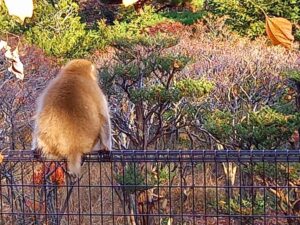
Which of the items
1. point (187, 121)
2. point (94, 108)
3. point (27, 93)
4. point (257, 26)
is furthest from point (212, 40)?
point (94, 108)

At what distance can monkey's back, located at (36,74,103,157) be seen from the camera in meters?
3.77

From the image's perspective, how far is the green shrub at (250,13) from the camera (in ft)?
44.0

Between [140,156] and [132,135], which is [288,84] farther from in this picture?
[140,156]

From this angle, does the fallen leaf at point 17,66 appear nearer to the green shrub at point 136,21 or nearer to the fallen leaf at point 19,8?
the fallen leaf at point 19,8

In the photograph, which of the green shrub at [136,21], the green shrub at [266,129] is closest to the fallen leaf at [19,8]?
the green shrub at [266,129]

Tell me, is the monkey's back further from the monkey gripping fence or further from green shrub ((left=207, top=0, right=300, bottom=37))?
green shrub ((left=207, top=0, right=300, bottom=37))

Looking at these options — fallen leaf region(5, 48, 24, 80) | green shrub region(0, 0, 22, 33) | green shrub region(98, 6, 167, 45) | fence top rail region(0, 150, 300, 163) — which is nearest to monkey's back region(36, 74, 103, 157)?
fence top rail region(0, 150, 300, 163)

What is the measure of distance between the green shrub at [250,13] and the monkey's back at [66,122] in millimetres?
9697

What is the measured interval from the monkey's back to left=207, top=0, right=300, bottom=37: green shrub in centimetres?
970

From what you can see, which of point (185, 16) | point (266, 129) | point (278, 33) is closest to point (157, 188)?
point (266, 129)

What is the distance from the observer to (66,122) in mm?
3779

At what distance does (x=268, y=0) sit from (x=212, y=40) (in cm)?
169

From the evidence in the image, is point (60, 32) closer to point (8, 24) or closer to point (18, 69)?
point (8, 24)

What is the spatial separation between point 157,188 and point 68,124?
1.49m
